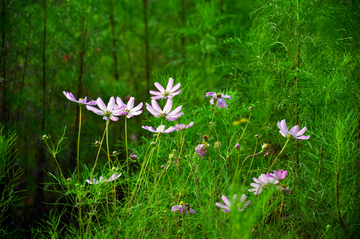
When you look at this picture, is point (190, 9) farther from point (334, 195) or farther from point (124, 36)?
point (334, 195)

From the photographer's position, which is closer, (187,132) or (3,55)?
(187,132)

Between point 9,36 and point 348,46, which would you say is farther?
point 9,36

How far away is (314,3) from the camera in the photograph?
1092mm

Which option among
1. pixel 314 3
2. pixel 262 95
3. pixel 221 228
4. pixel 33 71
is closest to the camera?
pixel 221 228

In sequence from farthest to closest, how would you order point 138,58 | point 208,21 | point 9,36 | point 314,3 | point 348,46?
point 138,58 < point 208,21 < point 9,36 < point 348,46 < point 314,3

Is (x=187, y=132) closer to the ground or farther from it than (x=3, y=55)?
closer to the ground

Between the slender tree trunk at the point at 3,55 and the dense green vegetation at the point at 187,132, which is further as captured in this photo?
the slender tree trunk at the point at 3,55

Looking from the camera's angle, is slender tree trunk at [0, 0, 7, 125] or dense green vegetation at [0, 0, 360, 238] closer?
dense green vegetation at [0, 0, 360, 238]

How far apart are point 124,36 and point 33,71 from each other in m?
1.04

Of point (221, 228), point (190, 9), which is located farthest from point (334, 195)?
point (190, 9)

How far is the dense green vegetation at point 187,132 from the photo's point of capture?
0.93m

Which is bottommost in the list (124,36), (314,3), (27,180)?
(27,180)

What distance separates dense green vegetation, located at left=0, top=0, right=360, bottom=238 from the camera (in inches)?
36.6

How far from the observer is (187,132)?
1212mm
